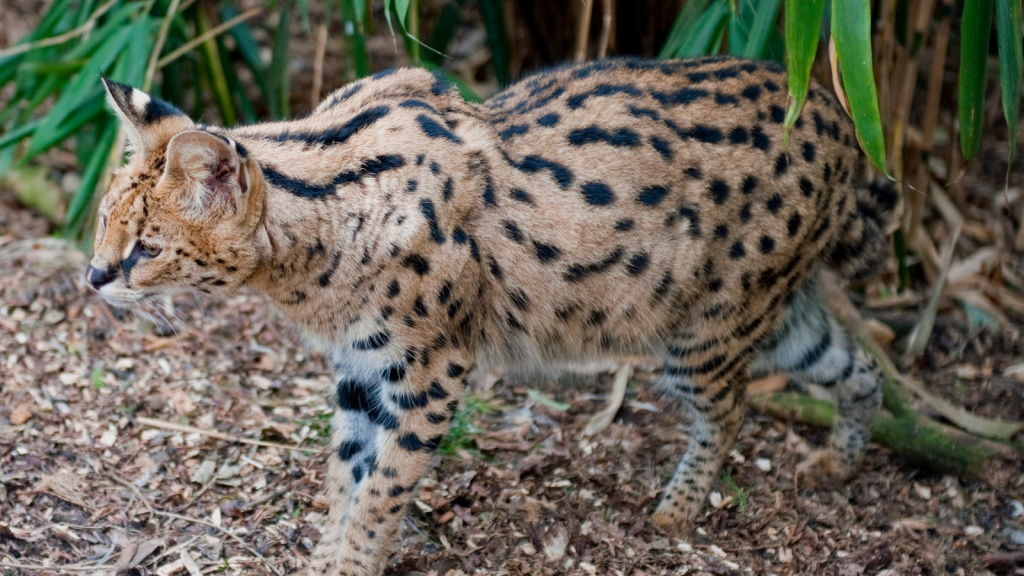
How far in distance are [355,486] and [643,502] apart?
4.84 feet

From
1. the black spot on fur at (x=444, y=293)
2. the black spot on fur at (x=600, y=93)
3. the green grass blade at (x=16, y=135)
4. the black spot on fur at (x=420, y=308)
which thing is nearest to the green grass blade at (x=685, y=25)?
the black spot on fur at (x=600, y=93)

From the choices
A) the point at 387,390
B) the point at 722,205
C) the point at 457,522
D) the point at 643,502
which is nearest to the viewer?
the point at 387,390

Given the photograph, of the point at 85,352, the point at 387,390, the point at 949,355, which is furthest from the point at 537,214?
the point at 949,355

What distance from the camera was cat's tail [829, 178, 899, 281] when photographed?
15.8 feet

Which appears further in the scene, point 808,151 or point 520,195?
point 808,151

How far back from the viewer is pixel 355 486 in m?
4.42

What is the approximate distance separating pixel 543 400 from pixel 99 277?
8.81 ft

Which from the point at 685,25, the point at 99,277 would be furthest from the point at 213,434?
the point at 685,25

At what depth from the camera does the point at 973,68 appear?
4109 millimetres

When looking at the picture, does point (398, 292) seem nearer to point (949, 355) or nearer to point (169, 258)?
point (169, 258)

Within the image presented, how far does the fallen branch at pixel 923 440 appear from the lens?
16.8ft

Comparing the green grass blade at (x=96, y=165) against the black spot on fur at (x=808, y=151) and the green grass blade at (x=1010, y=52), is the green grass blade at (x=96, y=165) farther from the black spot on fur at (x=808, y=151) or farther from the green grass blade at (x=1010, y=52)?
the green grass blade at (x=1010, y=52)

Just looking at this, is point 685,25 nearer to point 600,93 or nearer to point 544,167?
point 600,93

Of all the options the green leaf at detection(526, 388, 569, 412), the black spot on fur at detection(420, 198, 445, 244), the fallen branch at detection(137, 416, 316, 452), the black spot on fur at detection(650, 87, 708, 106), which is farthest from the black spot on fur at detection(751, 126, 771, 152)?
the fallen branch at detection(137, 416, 316, 452)
